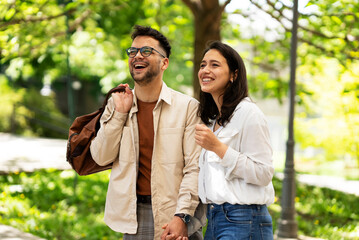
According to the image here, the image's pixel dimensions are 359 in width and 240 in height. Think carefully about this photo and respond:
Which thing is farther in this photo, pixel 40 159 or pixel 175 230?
pixel 40 159

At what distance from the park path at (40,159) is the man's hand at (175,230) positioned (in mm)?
7430

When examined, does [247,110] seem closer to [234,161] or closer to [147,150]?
[234,161]

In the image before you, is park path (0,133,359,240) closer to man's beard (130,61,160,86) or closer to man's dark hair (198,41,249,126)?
man's beard (130,61,160,86)

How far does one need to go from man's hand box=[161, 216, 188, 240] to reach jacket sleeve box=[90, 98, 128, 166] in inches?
24.1

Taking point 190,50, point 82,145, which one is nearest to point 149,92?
point 82,145

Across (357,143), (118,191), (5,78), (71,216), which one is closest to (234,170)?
(118,191)

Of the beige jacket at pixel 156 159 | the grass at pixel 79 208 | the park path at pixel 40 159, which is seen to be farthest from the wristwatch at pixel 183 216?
the park path at pixel 40 159

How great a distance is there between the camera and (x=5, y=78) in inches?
822

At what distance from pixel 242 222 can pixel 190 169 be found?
60 centimetres

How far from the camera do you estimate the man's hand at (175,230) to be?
110 inches

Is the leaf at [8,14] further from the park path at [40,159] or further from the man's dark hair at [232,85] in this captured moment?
the park path at [40,159]

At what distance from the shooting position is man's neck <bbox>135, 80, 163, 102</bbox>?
3115 millimetres

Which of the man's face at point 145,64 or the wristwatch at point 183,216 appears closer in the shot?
the wristwatch at point 183,216

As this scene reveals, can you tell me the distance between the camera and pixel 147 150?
3.08m
